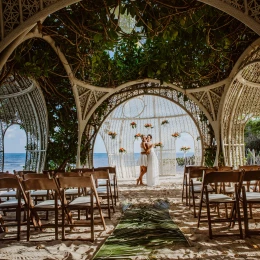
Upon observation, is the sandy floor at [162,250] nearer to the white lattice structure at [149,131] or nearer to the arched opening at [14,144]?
the white lattice structure at [149,131]

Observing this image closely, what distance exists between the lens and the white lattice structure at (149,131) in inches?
513

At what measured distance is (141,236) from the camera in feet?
10.7

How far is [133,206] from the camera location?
17.6 feet

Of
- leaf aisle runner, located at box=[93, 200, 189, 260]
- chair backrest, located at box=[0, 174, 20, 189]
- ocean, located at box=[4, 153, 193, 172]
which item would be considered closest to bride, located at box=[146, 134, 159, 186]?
leaf aisle runner, located at box=[93, 200, 189, 260]

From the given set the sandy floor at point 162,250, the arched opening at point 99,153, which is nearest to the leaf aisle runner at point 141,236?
the sandy floor at point 162,250

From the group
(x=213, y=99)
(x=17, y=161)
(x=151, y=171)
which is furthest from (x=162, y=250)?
(x=17, y=161)

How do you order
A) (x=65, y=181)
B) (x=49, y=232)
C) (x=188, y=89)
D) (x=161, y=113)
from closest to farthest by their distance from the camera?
(x=65, y=181), (x=49, y=232), (x=188, y=89), (x=161, y=113)

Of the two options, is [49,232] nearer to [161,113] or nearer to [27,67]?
[27,67]

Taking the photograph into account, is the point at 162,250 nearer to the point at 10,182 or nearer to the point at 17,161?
the point at 10,182

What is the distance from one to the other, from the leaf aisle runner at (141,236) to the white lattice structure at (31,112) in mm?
4528

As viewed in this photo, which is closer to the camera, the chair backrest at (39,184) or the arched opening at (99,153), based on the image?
the chair backrest at (39,184)

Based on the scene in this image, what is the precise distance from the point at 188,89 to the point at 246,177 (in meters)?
5.44

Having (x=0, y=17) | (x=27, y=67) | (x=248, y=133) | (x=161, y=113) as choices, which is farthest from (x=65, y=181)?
(x=248, y=133)

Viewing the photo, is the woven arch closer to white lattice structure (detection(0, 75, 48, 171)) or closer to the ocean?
white lattice structure (detection(0, 75, 48, 171))
